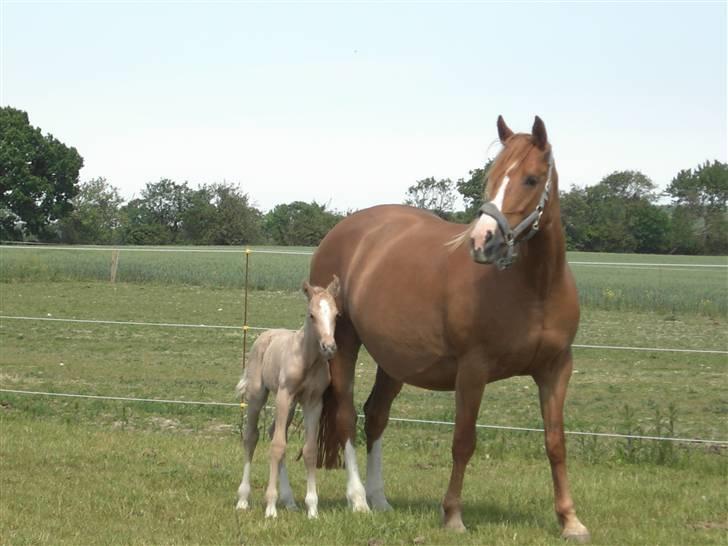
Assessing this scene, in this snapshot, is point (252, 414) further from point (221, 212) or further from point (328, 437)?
point (221, 212)

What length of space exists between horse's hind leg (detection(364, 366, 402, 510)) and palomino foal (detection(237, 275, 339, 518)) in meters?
0.40

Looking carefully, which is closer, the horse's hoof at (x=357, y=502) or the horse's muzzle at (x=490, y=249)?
the horse's muzzle at (x=490, y=249)

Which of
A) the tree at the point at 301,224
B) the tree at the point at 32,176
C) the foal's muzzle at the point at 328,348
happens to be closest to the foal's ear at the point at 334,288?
the foal's muzzle at the point at 328,348

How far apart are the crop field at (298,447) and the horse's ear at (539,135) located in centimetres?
216

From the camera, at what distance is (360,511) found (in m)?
5.95

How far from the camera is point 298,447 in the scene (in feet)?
28.9

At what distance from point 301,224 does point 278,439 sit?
154 ft

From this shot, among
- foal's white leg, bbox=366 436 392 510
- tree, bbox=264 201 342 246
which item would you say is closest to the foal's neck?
foal's white leg, bbox=366 436 392 510

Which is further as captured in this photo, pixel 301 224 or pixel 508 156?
pixel 301 224

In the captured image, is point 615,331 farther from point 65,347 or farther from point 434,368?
point 434,368

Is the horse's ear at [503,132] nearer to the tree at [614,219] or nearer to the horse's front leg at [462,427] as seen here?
the horse's front leg at [462,427]

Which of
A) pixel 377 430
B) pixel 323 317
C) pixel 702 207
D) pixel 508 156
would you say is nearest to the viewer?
pixel 508 156

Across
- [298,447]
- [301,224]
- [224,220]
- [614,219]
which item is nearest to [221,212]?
[224,220]

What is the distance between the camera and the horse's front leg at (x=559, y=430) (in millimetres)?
5387
